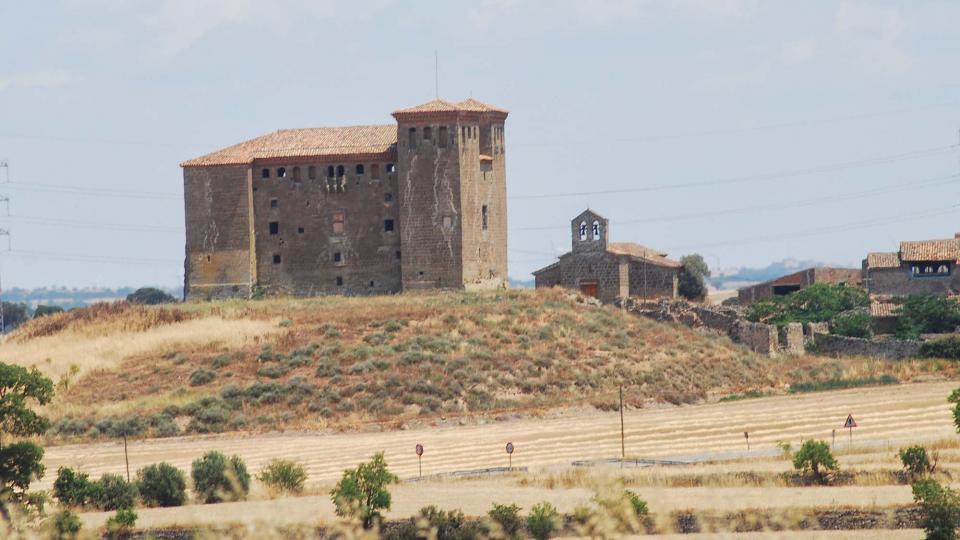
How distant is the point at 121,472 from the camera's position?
44.2 m

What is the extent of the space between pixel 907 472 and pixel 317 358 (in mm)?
26852

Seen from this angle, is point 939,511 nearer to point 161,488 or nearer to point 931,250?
point 161,488

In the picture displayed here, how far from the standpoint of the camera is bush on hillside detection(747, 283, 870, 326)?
74312mm

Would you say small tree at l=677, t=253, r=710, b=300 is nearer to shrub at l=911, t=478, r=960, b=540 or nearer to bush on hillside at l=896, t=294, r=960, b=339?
bush on hillside at l=896, t=294, r=960, b=339

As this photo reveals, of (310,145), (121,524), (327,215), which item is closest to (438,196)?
(327,215)

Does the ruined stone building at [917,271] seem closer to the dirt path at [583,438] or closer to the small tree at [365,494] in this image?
the dirt path at [583,438]

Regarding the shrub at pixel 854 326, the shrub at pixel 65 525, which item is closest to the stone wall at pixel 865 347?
the shrub at pixel 854 326

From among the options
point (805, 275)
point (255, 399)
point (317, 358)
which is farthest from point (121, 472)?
point (805, 275)

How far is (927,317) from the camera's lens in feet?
229

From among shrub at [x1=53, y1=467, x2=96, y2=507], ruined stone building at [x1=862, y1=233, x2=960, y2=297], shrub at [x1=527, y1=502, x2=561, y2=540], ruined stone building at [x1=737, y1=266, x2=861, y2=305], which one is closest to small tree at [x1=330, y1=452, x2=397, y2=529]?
shrub at [x1=527, y1=502, x2=561, y2=540]

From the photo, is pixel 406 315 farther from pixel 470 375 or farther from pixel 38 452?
pixel 38 452

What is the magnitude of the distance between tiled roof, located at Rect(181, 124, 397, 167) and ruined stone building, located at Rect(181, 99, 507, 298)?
75 millimetres

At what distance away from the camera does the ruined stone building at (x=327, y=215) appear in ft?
222

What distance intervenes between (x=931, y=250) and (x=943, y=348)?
19906 mm
